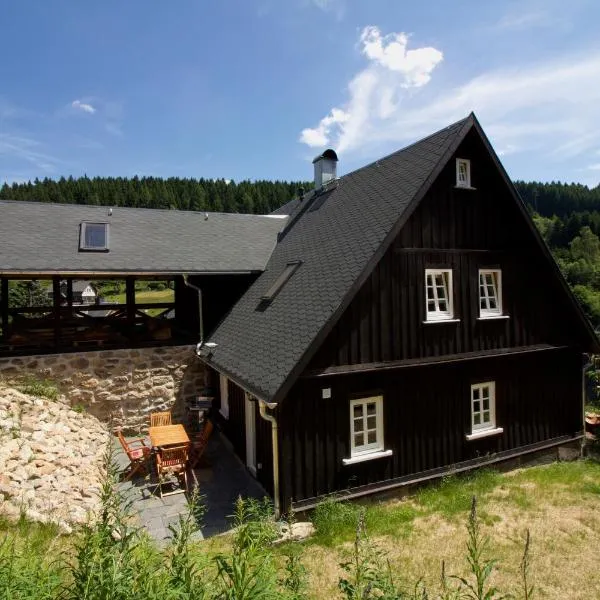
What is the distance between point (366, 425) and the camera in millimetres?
8648

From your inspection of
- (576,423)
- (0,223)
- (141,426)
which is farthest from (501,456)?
(0,223)

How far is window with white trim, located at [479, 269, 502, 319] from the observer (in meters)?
Result: 10.3

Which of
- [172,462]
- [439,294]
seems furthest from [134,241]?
[439,294]

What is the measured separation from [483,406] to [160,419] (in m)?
8.23

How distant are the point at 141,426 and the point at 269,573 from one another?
9605 mm

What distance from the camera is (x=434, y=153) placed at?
9.81 meters

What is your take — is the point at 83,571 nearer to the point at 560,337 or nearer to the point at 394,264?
the point at 394,264

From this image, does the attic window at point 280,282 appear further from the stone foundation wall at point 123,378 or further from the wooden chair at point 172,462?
the wooden chair at point 172,462

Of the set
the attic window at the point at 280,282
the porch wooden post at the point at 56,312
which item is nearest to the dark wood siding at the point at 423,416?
the attic window at the point at 280,282

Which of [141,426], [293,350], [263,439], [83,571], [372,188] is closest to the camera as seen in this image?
[83,571]

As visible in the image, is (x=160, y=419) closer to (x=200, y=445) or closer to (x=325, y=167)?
(x=200, y=445)

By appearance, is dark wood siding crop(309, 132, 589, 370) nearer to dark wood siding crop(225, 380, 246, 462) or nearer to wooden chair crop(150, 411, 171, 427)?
dark wood siding crop(225, 380, 246, 462)

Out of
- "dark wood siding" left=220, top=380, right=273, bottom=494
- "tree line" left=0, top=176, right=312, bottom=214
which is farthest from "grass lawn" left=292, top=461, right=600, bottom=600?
"tree line" left=0, top=176, right=312, bottom=214

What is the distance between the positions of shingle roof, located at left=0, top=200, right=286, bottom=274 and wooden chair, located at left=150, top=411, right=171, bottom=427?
12.6ft
